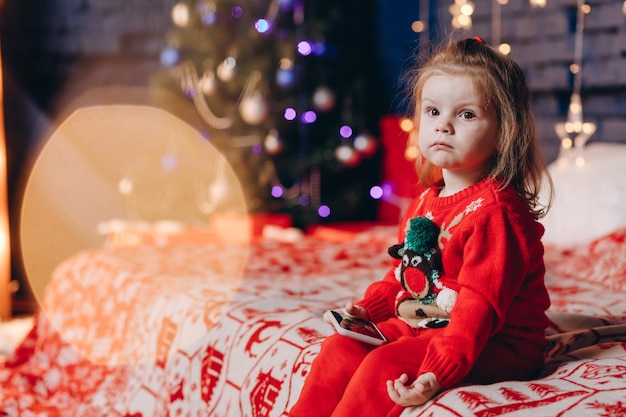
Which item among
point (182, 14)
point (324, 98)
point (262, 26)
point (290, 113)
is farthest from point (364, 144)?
point (182, 14)

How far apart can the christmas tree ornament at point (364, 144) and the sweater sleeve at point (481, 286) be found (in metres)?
2.70

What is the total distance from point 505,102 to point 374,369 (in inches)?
19.5

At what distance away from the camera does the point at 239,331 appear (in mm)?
1675

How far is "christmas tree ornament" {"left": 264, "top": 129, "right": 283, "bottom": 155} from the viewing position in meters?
3.79

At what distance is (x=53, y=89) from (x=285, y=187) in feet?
5.36

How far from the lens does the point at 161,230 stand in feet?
12.8

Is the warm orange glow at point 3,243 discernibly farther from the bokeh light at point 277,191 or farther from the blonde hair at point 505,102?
the blonde hair at point 505,102

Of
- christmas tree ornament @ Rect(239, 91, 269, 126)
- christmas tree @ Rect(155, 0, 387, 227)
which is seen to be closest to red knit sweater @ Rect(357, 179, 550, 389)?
christmas tree ornament @ Rect(239, 91, 269, 126)

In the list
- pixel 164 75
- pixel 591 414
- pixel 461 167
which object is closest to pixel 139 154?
pixel 164 75

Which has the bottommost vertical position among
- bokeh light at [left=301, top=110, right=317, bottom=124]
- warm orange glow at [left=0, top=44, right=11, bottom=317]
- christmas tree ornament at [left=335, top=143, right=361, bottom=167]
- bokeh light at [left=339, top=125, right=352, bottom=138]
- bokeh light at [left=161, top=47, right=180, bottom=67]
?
warm orange glow at [left=0, top=44, right=11, bottom=317]

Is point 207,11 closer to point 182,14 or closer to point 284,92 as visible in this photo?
point 182,14

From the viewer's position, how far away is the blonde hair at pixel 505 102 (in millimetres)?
1203

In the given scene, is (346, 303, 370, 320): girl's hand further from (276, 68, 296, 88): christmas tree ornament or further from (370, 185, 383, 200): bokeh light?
(370, 185, 383, 200): bokeh light

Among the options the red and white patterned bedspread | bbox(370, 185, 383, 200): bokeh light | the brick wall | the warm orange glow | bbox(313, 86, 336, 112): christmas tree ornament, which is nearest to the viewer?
the red and white patterned bedspread
